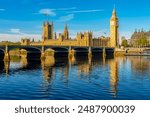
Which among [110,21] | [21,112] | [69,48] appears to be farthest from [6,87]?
[110,21]

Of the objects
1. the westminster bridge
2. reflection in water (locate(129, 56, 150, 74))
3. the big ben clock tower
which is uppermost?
the big ben clock tower

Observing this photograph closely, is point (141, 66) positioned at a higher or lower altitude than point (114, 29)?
lower

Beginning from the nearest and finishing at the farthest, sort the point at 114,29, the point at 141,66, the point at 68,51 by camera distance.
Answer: the point at 141,66, the point at 68,51, the point at 114,29

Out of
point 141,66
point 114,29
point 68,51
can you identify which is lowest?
point 141,66

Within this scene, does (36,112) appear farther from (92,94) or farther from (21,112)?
(92,94)

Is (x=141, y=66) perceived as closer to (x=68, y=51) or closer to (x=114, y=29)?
(x=68, y=51)

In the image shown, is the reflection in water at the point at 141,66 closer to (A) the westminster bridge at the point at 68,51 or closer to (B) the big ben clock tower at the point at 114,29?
(A) the westminster bridge at the point at 68,51

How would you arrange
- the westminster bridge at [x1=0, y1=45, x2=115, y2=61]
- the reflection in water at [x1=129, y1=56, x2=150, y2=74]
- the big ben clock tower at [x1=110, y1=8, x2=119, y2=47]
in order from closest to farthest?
the reflection in water at [x1=129, y1=56, x2=150, y2=74]
the westminster bridge at [x1=0, y1=45, x2=115, y2=61]
the big ben clock tower at [x1=110, y1=8, x2=119, y2=47]

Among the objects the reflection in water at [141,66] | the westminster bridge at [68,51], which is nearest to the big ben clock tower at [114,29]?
the westminster bridge at [68,51]

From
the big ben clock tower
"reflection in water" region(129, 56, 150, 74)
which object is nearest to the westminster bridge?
the big ben clock tower

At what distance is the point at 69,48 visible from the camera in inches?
5379

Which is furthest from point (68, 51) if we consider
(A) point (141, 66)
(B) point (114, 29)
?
(B) point (114, 29)

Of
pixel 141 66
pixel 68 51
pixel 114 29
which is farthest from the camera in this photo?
pixel 114 29

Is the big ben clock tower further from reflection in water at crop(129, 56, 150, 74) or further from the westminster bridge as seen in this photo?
reflection in water at crop(129, 56, 150, 74)
